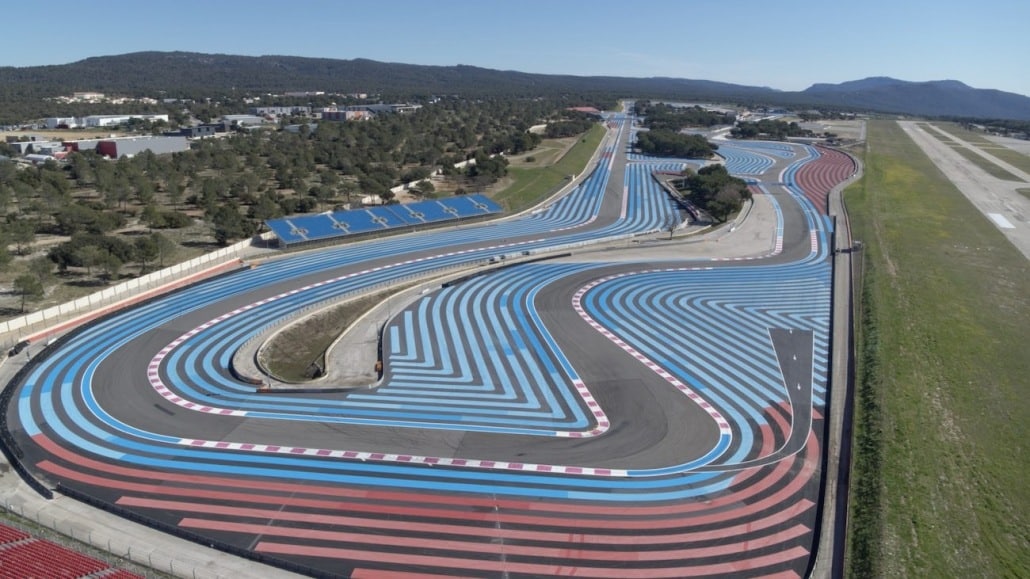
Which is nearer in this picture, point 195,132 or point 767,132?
point 195,132

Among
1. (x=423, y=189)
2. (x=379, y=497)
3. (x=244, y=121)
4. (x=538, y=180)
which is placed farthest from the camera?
(x=244, y=121)

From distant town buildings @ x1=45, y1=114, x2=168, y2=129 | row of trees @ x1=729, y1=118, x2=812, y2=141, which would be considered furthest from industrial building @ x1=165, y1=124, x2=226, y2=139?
row of trees @ x1=729, y1=118, x2=812, y2=141

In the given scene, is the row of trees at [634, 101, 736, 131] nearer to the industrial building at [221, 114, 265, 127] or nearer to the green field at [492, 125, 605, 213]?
the green field at [492, 125, 605, 213]

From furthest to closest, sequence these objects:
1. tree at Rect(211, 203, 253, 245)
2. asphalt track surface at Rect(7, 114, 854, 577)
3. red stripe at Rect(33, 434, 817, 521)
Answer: tree at Rect(211, 203, 253, 245), red stripe at Rect(33, 434, 817, 521), asphalt track surface at Rect(7, 114, 854, 577)

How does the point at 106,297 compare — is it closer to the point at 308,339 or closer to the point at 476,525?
the point at 308,339

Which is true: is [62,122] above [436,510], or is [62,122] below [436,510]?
above

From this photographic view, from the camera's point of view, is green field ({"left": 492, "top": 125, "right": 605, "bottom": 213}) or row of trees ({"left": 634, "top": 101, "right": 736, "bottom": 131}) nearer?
green field ({"left": 492, "top": 125, "right": 605, "bottom": 213})

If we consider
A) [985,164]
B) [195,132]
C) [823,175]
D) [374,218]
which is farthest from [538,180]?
[985,164]
